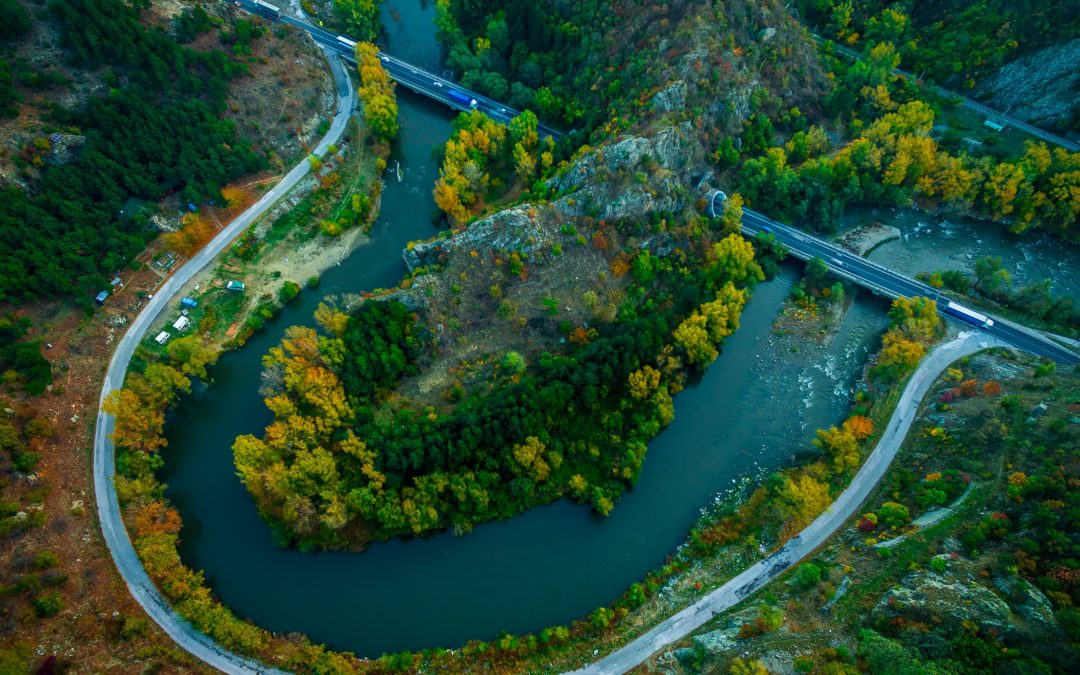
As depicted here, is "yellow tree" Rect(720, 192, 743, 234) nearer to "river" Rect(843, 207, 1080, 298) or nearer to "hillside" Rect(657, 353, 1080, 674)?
"river" Rect(843, 207, 1080, 298)

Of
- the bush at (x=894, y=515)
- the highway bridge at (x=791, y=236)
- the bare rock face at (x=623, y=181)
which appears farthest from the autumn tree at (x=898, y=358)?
the bare rock face at (x=623, y=181)

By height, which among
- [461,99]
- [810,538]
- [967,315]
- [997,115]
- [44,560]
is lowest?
[44,560]

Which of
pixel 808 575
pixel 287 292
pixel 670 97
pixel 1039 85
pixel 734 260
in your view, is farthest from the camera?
pixel 1039 85

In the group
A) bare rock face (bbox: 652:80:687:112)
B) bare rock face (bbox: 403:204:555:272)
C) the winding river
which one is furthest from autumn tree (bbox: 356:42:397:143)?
bare rock face (bbox: 652:80:687:112)

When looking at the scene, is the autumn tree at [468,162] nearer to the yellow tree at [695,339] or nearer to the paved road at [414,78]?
the paved road at [414,78]

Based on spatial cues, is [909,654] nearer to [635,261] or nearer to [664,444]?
[664,444]

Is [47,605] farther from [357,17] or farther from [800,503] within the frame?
[357,17]

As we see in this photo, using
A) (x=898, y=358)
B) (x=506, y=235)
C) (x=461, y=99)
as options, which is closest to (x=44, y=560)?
(x=506, y=235)
